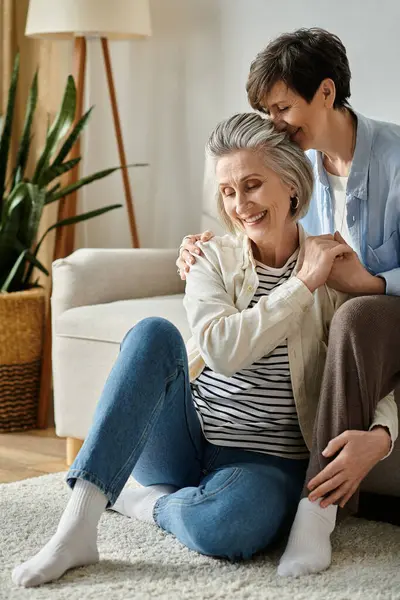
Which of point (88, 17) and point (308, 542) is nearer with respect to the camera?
point (308, 542)

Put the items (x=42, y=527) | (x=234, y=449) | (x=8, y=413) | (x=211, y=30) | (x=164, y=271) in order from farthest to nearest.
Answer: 1. (x=211, y=30)
2. (x=8, y=413)
3. (x=164, y=271)
4. (x=42, y=527)
5. (x=234, y=449)

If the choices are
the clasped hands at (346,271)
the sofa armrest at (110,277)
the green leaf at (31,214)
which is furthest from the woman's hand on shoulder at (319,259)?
the green leaf at (31,214)

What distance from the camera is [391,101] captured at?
2.95 meters

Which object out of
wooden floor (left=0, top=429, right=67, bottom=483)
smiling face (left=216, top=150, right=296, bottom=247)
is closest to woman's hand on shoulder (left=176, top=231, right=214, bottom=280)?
smiling face (left=216, top=150, right=296, bottom=247)

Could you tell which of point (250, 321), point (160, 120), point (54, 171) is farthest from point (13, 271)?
point (250, 321)

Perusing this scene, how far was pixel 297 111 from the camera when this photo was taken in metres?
1.92

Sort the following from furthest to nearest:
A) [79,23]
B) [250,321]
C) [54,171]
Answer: [79,23], [54,171], [250,321]

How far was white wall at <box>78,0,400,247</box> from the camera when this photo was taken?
3373mm

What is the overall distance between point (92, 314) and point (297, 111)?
3.09ft

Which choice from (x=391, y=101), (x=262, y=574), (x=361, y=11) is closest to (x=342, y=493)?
(x=262, y=574)

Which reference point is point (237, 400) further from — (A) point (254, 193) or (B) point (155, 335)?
(A) point (254, 193)

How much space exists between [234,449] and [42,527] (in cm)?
47

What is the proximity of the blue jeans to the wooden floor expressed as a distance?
0.85m

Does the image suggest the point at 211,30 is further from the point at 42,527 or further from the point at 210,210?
the point at 42,527
